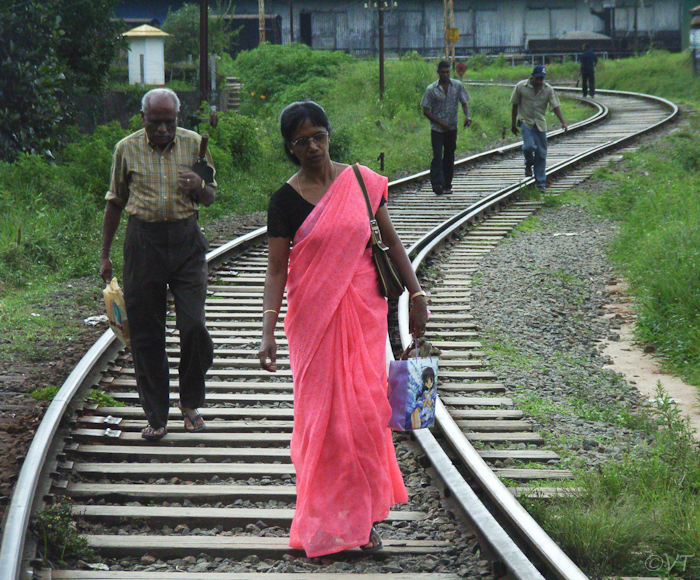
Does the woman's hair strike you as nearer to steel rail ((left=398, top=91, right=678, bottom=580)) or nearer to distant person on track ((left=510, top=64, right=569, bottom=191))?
steel rail ((left=398, top=91, right=678, bottom=580))

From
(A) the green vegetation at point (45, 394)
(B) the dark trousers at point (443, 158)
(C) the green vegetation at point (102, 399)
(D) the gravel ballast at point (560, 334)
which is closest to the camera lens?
(D) the gravel ballast at point (560, 334)

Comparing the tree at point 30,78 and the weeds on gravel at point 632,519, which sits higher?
the tree at point 30,78

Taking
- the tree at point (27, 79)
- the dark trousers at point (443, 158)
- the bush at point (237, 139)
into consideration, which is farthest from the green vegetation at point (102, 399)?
the bush at point (237, 139)

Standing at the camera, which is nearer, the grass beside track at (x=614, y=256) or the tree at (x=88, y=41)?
the grass beside track at (x=614, y=256)

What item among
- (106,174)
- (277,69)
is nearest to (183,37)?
(277,69)

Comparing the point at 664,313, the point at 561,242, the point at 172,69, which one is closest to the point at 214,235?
the point at 561,242

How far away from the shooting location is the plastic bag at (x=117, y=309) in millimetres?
4922

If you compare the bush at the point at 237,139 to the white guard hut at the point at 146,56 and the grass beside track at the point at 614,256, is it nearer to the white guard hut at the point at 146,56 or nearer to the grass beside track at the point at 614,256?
the grass beside track at the point at 614,256

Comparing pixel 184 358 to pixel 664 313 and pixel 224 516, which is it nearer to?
pixel 224 516

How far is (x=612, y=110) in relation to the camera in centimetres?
2908

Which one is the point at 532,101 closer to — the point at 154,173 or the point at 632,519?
the point at 154,173

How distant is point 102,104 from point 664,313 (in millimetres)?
24102

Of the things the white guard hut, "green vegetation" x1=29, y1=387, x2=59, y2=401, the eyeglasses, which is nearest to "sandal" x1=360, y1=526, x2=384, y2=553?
the eyeglasses

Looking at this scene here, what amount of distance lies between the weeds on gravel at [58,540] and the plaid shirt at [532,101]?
34.9ft
